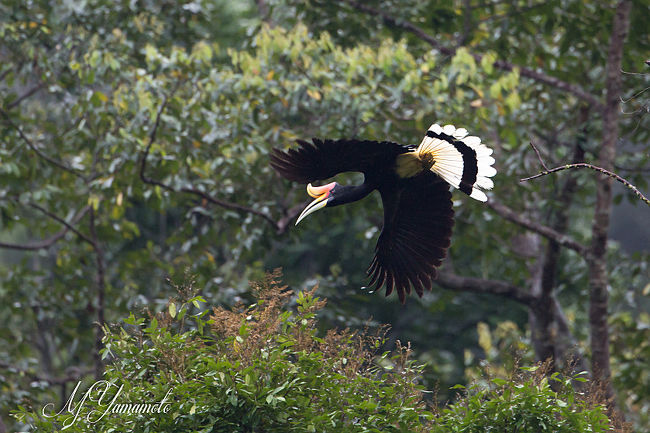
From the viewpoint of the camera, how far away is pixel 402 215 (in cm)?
503

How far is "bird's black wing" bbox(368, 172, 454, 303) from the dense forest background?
2.01m

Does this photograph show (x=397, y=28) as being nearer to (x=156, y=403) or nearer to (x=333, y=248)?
(x=156, y=403)

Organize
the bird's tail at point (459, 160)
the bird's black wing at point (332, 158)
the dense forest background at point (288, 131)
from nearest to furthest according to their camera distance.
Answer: the bird's black wing at point (332, 158)
the bird's tail at point (459, 160)
the dense forest background at point (288, 131)

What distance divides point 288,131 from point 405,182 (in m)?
2.89

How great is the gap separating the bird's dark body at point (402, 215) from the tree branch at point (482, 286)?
11.0 ft

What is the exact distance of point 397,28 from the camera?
27.4 ft

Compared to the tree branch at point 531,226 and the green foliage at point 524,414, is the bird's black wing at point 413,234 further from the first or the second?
the tree branch at point 531,226

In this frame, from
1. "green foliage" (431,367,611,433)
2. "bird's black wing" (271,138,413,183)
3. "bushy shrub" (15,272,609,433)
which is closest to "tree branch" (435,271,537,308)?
"bird's black wing" (271,138,413,183)

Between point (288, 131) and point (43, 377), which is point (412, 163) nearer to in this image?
point (288, 131)

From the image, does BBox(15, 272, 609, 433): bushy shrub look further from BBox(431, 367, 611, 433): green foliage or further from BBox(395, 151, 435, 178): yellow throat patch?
BBox(395, 151, 435, 178): yellow throat patch

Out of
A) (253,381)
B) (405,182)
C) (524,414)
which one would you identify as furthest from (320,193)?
(524,414)

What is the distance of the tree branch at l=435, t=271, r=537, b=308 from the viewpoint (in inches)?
330

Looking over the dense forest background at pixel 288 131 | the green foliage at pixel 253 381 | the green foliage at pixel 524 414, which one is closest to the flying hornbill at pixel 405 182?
the green foliage at pixel 253 381

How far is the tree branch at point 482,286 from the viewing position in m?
8.38
